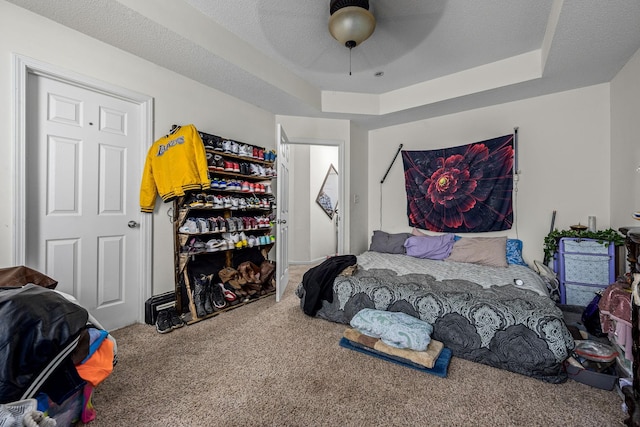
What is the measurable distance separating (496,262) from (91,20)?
4.22 m

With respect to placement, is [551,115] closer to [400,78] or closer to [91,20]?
[400,78]

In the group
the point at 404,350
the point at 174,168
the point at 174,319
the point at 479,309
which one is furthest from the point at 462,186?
the point at 174,319

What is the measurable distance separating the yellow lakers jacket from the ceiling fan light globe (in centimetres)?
153

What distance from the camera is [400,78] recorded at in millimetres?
3285

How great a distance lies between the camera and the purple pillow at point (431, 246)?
11.2 feet

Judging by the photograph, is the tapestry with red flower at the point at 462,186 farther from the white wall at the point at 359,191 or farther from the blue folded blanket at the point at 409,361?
the blue folded blanket at the point at 409,361

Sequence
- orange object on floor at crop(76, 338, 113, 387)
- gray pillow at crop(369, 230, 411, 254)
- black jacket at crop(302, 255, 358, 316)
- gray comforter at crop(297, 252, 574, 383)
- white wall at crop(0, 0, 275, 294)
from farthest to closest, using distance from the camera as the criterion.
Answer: gray pillow at crop(369, 230, 411, 254) < black jacket at crop(302, 255, 358, 316) < white wall at crop(0, 0, 275, 294) < gray comforter at crop(297, 252, 574, 383) < orange object on floor at crop(76, 338, 113, 387)

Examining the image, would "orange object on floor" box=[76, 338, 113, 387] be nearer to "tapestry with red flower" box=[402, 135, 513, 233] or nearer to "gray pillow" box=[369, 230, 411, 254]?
"gray pillow" box=[369, 230, 411, 254]

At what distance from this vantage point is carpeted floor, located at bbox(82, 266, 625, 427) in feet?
4.50

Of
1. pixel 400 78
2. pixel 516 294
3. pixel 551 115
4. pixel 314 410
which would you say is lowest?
pixel 314 410

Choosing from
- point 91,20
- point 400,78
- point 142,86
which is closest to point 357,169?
point 400,78

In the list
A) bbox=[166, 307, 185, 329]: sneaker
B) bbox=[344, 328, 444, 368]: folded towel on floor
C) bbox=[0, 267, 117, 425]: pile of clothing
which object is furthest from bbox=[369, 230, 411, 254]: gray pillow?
bbox=[0, 267, 117, 425]: pile of clothing

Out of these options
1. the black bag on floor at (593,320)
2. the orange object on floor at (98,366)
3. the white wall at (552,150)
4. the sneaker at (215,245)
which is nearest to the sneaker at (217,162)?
the sneaker at (215,245)

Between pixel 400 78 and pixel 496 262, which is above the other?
pixel 400 78
